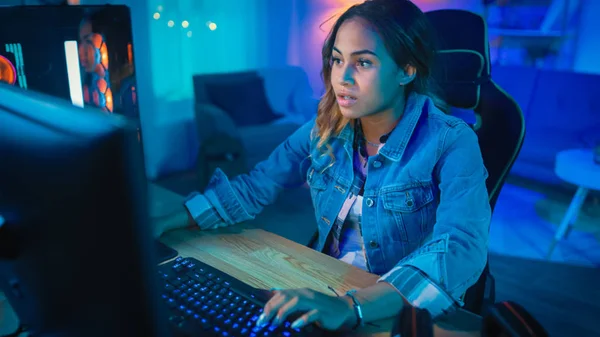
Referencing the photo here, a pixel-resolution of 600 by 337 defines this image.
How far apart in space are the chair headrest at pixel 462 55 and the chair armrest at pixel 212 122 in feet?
7.62

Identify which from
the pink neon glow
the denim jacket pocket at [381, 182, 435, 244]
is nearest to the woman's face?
the denim jacket pocket at [381, 182, 435, 244]

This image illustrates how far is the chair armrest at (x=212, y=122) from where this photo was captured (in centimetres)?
347

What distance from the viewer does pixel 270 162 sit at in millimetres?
1325

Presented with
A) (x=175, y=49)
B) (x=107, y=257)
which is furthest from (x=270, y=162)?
(x=175, y=49)

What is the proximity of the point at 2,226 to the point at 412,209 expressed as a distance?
80 cm

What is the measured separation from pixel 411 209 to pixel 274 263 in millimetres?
332

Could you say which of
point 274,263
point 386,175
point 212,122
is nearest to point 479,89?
point 386,175

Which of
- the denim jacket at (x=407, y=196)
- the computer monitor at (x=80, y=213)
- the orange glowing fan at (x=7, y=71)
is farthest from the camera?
the orange glowing fan at (x=7, y=71)

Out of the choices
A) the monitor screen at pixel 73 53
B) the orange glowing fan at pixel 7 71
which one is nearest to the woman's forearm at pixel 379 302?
the monitor screen at pixel 73 53

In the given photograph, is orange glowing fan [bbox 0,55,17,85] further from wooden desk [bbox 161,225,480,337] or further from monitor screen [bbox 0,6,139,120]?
wooden desk [bbox 161,225,480,337]

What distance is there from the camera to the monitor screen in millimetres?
1081

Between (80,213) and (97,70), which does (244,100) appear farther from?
(80,213)

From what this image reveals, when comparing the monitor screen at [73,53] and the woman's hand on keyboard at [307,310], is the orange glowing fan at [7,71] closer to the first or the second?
the monitor screen at [73,53]

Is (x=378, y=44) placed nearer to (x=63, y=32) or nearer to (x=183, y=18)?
(x=63, y=32)
